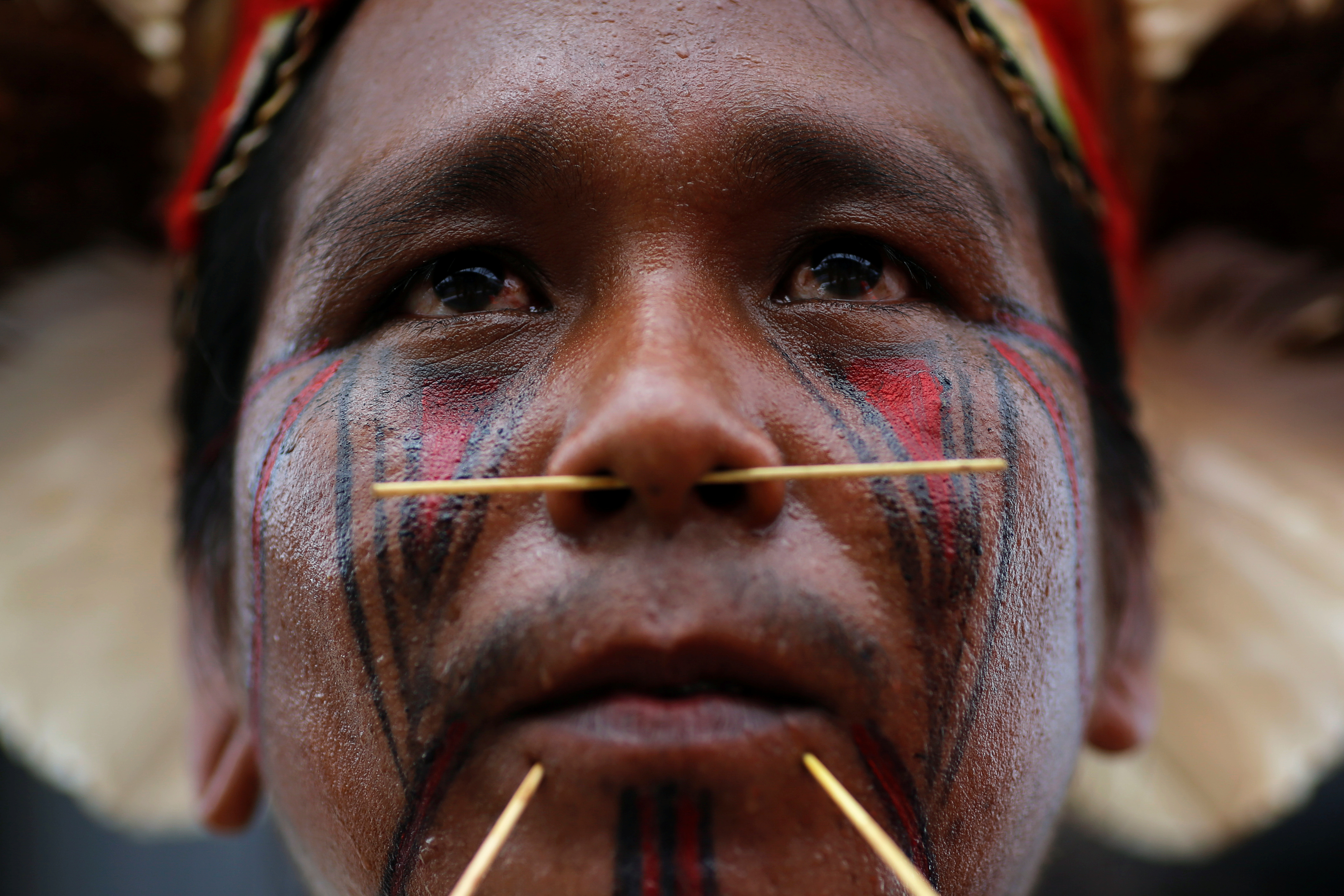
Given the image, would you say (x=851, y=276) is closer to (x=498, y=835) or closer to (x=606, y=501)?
(x=606, y=501)

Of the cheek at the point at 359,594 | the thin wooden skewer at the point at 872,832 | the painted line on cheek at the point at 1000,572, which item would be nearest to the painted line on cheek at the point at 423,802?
the cheek at the point at 359,594

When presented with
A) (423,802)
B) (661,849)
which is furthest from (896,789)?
(423,802)

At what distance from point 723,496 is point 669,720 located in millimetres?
207

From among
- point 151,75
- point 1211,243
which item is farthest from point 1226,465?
point 151,75

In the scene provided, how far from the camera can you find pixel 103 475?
6.89ft

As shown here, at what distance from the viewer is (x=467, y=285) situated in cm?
125

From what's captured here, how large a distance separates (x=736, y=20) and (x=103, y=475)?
1579mm

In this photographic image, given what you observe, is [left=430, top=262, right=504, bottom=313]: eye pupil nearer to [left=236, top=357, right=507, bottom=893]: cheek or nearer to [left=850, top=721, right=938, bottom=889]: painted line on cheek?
[left=236, top=357, right=507, bottom=893]: cheek

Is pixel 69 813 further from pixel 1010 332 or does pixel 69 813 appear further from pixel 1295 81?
pixel 1295 81

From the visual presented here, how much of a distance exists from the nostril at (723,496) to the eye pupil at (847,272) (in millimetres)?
373

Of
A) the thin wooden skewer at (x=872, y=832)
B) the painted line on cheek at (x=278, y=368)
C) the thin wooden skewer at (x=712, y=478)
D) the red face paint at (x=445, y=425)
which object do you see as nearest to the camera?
the thin wooden skewer at (x=872, y=832)

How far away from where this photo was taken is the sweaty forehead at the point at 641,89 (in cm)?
117

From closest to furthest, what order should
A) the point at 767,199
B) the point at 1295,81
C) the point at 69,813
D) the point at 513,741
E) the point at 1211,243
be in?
the point at 513,741 < the point at 767,199 < the point at 1295,81 < the point at 1211,243 < the point at 69,813

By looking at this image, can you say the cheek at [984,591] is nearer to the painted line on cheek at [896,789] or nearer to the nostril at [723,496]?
the painted line on cheek at [896,789]
